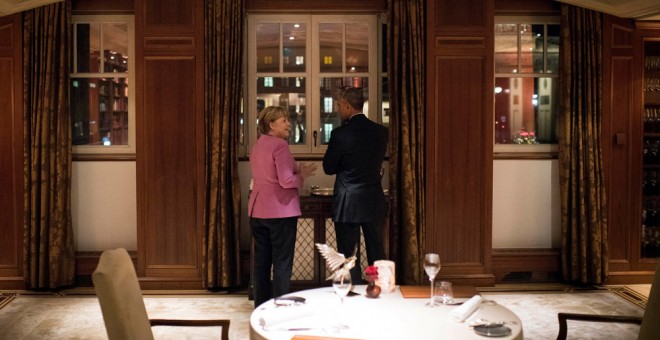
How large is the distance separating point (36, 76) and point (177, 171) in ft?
4.59

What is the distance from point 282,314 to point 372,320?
1.24 ft

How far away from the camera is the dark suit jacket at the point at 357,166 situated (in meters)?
5.19

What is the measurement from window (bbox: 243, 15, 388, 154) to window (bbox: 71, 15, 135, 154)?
111 cm

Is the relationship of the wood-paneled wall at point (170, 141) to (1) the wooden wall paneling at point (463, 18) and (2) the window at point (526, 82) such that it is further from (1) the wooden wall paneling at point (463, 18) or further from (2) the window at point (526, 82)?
(2) the window at point (526, 82)

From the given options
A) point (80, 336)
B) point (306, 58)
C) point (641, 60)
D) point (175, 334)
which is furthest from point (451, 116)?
point (80, 336)

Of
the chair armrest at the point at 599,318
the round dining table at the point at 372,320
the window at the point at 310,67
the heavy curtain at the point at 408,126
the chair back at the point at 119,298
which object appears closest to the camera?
Answer: the chair back at the point at 119,298

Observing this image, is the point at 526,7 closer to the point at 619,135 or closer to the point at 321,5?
the point at 619,135

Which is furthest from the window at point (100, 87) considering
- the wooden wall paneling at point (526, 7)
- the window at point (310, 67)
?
the wooden wall paneling at point (526, 7)

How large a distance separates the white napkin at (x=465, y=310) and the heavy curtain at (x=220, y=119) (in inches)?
133

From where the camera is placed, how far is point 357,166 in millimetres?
5227

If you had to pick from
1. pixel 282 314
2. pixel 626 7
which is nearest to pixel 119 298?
pixel 282 314

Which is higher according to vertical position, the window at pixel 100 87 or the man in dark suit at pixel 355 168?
the window at pixel 100 87

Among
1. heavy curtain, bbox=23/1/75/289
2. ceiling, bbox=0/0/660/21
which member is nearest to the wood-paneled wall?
heavy curtain, bbox=23/1/75/289

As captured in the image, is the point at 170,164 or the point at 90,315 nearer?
the point at 90,315
